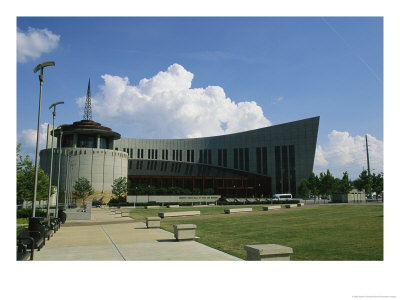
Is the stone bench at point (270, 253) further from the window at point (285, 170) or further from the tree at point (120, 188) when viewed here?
the window at point (285, 170)

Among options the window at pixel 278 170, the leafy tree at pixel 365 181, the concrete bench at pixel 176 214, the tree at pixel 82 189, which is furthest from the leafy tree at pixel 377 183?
the tree at pixel 82 189

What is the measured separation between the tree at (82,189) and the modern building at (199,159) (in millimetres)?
2418

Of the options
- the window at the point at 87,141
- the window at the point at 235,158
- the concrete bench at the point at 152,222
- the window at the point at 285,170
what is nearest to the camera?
the concrete bench at the point at 152,222

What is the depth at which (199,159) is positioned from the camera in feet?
352

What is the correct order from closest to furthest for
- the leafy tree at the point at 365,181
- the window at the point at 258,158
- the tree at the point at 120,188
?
the leafy tree at the point at 365,181
the tree at the point at 120,188
the window at the point at 258,158

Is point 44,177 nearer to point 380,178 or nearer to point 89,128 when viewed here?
point 89,128

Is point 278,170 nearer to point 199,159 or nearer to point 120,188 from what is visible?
point 199,159

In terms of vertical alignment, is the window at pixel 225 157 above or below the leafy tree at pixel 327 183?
above

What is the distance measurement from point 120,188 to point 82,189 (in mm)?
8469

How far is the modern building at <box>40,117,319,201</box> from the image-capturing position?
78.8 meters

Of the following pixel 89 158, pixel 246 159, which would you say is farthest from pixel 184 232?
→ pixel 246 159

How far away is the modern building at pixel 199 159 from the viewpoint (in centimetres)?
7880
